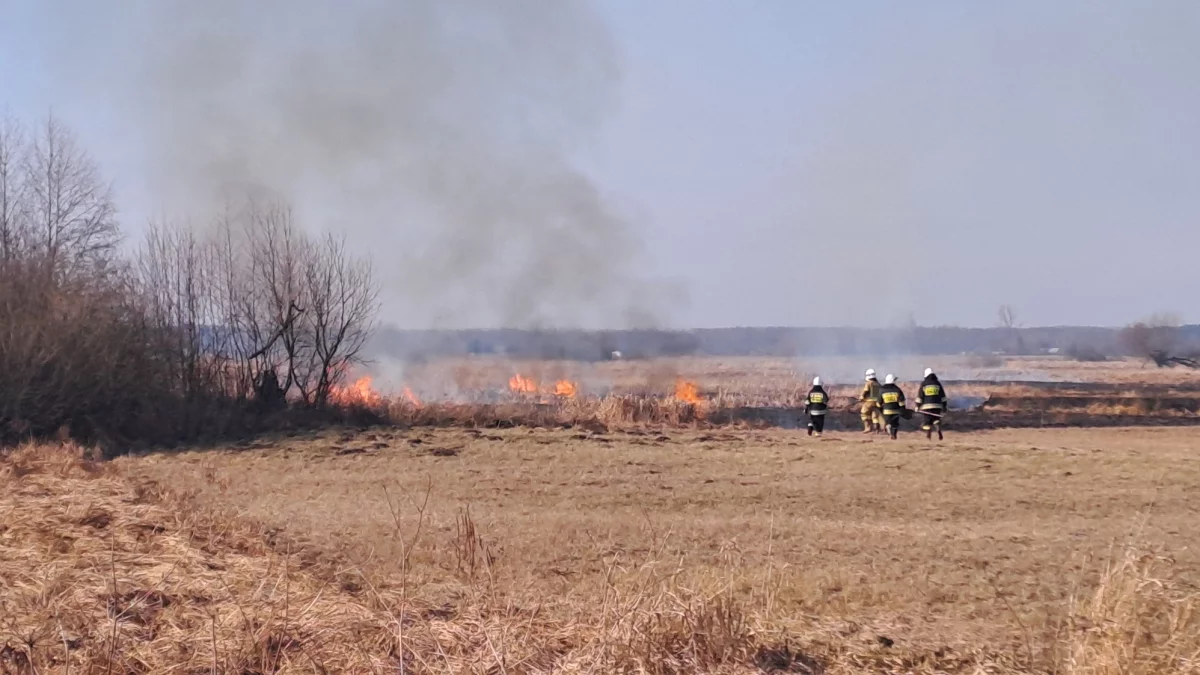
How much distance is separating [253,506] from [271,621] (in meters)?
9.14

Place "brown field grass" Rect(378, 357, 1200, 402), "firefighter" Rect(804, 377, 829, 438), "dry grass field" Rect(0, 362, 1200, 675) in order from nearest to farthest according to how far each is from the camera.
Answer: "dry grass field" Rect(0, 362, 1200, 675) < "firefighter" Rect(804, 377, 829, 438) < "brown field grass" Rect(378, 357, 1200, 402)

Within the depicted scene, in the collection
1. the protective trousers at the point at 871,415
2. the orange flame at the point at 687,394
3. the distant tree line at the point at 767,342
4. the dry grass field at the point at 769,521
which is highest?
the distant tree line at the point at 767,342

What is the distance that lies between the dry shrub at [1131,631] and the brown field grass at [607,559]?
19 millimetres

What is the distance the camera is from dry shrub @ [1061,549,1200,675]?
17.8 feet

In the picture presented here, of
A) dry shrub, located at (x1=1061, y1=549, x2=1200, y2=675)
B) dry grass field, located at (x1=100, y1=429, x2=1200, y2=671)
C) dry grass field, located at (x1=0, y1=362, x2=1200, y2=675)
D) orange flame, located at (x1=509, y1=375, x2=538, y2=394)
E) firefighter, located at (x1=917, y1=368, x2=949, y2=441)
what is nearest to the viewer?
dry shrub, located at (x1=1061, y1=549, x2=1200, y2=675)

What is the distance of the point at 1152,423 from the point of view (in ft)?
101

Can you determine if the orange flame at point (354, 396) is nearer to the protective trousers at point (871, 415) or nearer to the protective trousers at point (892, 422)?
the protective trousers at point (871, 415)

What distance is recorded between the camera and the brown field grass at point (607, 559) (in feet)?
18.3

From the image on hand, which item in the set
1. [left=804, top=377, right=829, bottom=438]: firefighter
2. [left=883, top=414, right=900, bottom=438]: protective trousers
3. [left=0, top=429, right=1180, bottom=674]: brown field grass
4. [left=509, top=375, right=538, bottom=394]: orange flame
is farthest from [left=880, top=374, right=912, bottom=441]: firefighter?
[left=509, top=375, right=538, bottom=394]: orange flame

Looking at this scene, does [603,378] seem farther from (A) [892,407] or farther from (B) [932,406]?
(B) [932,406]

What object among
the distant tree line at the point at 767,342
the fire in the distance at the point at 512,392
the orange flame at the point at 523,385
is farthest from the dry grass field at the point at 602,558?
the distant tree line at the point at 767,342

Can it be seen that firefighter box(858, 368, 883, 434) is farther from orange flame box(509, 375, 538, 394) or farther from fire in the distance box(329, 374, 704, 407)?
orange flame box(509, 375, 538, 394)

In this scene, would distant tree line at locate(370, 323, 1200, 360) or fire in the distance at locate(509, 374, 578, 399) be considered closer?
fire in the distance at locate(509, 374, 578, 399)

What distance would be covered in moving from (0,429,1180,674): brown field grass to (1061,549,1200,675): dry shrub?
0.06 ft
